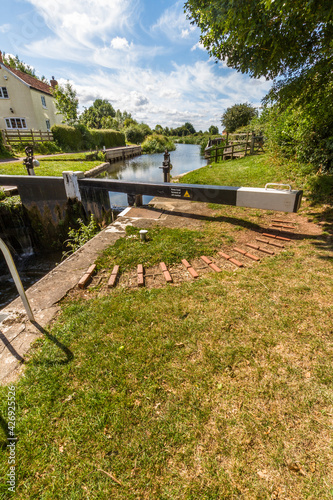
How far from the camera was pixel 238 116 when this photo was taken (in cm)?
3097

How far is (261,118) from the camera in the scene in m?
17.1

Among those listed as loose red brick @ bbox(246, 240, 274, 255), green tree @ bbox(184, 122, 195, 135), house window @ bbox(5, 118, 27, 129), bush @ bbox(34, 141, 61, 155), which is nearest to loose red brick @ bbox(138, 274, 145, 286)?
loose red brick @ bbox(246, 240, 274, 255)

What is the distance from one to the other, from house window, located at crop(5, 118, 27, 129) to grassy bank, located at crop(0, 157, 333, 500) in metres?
30.3

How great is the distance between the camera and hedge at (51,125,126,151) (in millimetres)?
22781

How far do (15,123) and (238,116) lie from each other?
2835 centimetres

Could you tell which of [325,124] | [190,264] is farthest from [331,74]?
[190,264]

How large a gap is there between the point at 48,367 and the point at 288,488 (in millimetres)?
2105

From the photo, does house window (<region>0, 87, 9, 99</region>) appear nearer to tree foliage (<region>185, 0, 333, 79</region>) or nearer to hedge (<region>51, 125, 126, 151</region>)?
hedge (<region>51, 125, 126, 151</region>)

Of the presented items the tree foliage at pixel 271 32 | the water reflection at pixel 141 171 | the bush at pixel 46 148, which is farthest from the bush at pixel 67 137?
the tree foliage at pixel 271 32

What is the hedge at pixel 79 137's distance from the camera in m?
22.8

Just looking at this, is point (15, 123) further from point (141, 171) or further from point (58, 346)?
point (58, 346)

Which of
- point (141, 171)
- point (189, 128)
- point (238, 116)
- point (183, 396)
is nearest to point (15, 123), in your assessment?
point (141, 171)

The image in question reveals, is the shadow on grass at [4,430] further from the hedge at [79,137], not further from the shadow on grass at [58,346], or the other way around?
the hedge at [79,137]

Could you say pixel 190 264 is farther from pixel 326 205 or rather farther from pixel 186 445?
pixel 326 205
